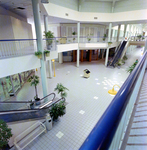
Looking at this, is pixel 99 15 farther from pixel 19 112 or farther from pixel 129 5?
pixel 19 112

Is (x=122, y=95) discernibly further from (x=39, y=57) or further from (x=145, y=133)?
(x=39, y=57)

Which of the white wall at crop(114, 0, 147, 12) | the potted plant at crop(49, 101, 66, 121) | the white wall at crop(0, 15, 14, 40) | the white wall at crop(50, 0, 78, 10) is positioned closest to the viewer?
the potted plant at crop(49, 101, 66, 121)

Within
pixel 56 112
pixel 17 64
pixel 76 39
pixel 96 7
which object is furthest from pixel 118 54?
pixel 17 64

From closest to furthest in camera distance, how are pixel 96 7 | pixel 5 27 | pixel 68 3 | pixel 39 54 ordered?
pixel 39 54
pixel 5 27
pixel 68 3
pixel 96 7

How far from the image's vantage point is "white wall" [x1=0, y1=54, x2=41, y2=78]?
17.8 ft

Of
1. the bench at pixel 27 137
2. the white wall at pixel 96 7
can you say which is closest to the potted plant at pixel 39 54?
the bench at pixel 27 137

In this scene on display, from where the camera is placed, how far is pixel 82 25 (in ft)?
55.7

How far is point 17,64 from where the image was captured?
5934 mm

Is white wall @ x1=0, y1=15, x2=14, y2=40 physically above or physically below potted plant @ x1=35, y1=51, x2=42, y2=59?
above

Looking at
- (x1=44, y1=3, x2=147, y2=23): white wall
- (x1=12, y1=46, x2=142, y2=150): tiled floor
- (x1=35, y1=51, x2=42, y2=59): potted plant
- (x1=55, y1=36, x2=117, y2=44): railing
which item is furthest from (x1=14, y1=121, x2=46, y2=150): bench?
(x1=55, y1=36, x2=117, y2=44): railing

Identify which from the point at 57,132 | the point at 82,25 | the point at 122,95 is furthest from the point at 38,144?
the point at 82,25

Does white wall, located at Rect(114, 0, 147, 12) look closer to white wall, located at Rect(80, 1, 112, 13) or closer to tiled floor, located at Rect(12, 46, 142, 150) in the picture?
white wall, located at Rect(80, 1, 112, 13)

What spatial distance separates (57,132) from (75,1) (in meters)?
13.8

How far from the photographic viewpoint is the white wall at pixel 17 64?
5438mm
